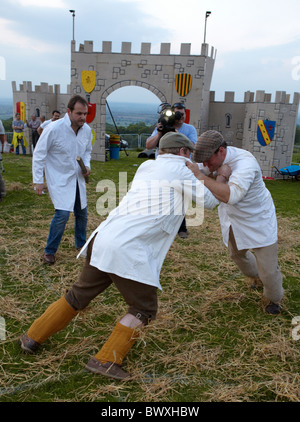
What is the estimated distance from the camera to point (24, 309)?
12.7 feet

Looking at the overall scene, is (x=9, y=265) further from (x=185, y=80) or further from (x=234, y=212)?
(x=185, y=80)

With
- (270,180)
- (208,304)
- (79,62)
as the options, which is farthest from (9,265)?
(79,62)

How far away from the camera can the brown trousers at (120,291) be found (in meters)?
2.77

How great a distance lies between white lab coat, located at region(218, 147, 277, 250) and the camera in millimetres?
3535

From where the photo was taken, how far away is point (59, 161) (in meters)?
5.01

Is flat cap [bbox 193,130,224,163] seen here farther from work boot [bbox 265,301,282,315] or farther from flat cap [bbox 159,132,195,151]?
work boot [bbox 265,301,282,315]

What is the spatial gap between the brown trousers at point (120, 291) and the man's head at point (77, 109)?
7.98 feet

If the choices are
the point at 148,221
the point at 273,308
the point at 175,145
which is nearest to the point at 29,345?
the point at 148,221

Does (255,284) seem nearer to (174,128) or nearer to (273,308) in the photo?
(273,308)

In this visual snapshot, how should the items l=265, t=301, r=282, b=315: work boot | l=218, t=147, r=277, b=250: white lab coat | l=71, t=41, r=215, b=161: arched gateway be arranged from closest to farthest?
l=218, t=147, r=277, b=250: white lab coat < l=265, t=301, r=282, b=315: work boot < l=71, t=41, r=215, b=161: arched gateway

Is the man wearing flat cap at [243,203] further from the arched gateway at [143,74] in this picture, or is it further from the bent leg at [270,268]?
the arched gateway at [143,74]

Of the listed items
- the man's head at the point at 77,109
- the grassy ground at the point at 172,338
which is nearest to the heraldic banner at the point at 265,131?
the grassy ground at the point at 172,338

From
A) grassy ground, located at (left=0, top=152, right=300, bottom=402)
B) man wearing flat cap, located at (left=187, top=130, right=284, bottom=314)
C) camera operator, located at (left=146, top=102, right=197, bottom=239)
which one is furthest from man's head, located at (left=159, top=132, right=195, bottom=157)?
camera operator, located at (left=146, top=102, right=197, bottom=239)

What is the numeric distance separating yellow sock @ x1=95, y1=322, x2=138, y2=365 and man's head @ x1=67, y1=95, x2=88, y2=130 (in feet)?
9.47
